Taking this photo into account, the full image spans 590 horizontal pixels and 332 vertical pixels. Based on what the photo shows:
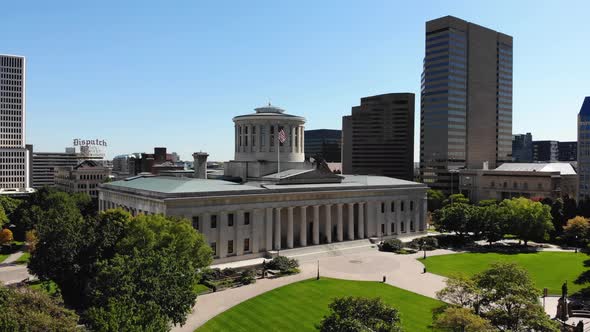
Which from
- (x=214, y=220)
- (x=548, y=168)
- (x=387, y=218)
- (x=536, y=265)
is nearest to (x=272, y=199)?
(x=214, y=220)

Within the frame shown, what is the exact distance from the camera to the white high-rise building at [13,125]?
593 ft

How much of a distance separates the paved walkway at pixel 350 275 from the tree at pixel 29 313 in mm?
14644

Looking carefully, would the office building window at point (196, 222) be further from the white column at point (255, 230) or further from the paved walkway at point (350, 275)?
the paved walkway at point (350, 275)

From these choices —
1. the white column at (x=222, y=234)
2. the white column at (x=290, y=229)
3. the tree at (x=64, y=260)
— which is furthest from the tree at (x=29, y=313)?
the white column at (x=290, y=229)

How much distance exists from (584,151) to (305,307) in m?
95.3

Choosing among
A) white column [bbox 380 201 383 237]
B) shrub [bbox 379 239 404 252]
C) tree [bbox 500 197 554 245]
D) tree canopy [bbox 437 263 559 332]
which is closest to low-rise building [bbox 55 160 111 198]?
white column [bbox 380 201 383 237]

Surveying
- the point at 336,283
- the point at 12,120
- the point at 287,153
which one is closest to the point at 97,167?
the point at 12,120

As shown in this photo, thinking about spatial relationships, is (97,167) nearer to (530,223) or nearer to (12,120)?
(12,120)

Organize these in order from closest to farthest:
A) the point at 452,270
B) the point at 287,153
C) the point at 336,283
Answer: the point at 336,283, the point at 452,270, the point at 287,153

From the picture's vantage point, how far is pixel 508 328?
3094 cm

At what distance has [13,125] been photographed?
190500 mm

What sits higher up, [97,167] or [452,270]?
[97,167]

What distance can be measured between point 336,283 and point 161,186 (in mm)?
34489

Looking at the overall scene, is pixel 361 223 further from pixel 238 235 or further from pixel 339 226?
pixel 238 235
